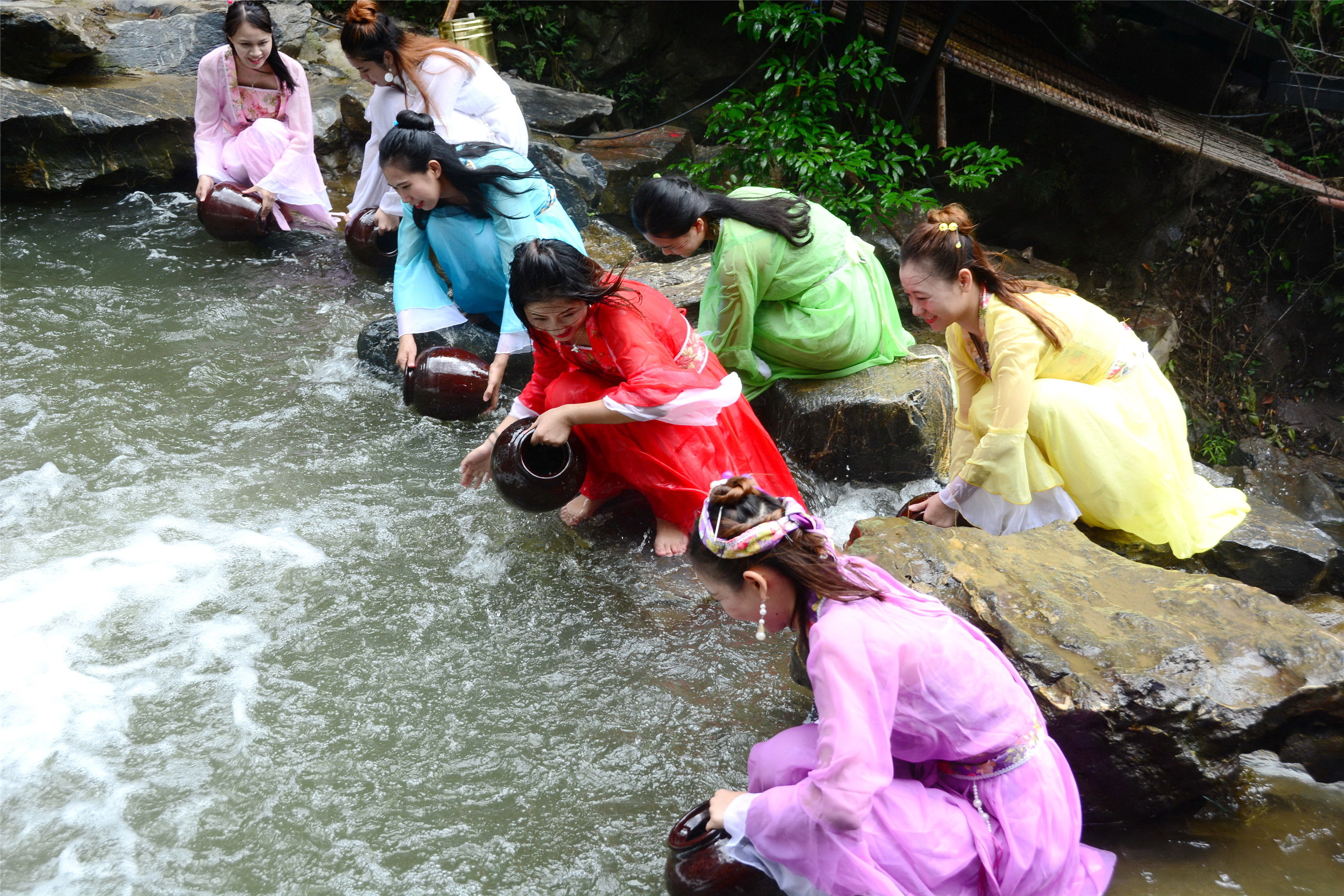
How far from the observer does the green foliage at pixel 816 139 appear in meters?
5.16

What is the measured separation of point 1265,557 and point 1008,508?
3.66 feet

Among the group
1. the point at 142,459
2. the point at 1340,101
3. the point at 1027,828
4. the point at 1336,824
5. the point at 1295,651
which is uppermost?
the point at 1340,101

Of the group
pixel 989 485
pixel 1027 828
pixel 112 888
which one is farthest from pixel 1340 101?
pixel 112 888

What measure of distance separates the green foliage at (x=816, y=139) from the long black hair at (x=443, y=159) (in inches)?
66.4

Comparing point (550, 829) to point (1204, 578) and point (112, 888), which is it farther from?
point (1204, 578)

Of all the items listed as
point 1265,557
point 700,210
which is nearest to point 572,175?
point 700,210

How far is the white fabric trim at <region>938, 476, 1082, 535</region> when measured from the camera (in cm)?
319

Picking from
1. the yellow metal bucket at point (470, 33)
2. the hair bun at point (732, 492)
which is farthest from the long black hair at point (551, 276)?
the yellow metal bucket at point (470, 33)

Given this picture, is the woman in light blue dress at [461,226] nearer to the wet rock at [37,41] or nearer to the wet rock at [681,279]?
the wet rock at [681,279]

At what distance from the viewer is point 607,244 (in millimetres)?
5812

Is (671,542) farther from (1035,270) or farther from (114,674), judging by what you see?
(1035,270)

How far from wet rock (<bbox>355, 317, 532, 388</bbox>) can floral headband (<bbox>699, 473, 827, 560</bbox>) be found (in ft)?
8.76

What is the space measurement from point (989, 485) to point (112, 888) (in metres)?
2.64

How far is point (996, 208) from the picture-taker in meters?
7.59
